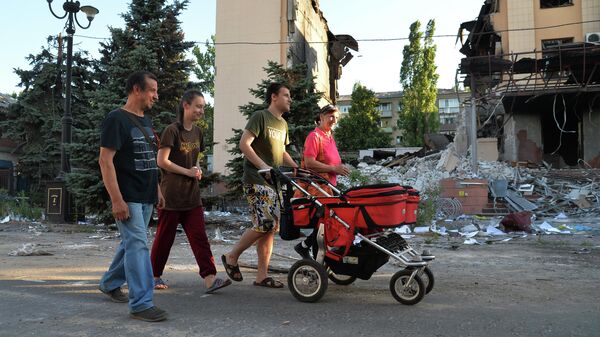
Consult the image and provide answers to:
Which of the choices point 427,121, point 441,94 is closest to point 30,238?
point 427,121

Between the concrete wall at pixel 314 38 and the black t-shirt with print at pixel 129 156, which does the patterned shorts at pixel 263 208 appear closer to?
the black t-shirt with print at pixel 129 156

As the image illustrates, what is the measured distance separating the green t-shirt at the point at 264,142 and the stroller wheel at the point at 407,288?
150 centimetres

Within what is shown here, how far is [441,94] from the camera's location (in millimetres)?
81812

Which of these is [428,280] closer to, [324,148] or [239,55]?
[324,148]

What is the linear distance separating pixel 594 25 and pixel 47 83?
27.4m

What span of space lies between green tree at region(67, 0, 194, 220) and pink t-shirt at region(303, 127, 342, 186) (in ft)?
27.1

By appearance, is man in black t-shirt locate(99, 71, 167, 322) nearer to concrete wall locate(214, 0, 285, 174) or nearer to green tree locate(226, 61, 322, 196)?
green tree locate(226, 61, 322, 196)

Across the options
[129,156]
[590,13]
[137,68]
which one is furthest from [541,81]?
[129,156]

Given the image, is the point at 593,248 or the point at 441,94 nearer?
the point at 593,248

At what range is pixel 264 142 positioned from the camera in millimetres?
4719

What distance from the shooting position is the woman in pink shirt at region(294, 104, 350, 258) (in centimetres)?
467

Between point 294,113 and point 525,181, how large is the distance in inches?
399

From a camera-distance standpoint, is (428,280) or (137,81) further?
(428,280)

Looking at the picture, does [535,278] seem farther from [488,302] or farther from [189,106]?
[189,106]
